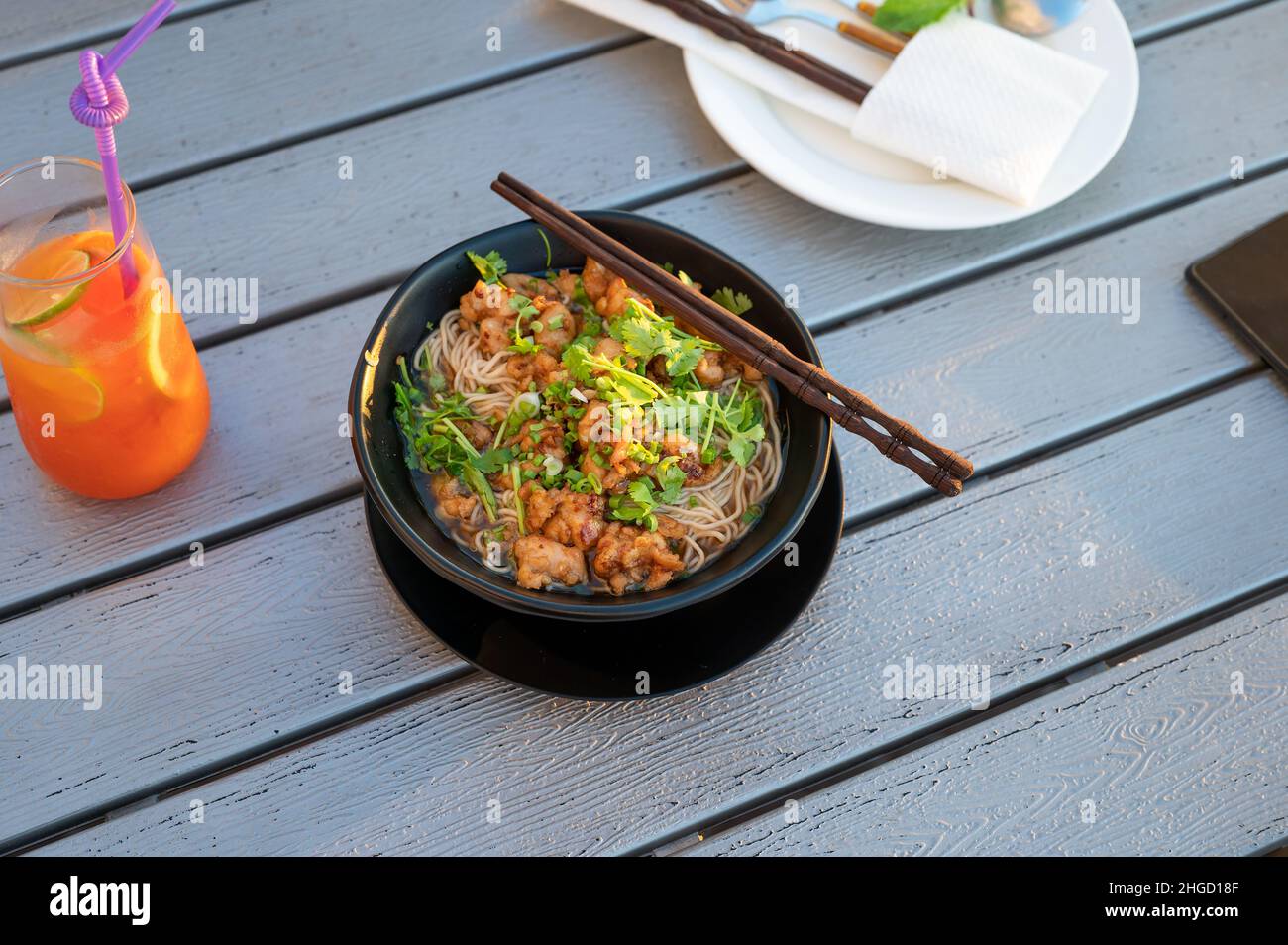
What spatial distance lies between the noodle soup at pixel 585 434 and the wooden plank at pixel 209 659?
0.63 ft

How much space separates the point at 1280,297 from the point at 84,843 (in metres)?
1.78

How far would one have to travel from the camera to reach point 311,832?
4.55ft

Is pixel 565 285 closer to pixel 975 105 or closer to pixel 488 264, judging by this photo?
pixel 488 264

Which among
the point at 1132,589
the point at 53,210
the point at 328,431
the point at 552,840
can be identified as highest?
the point at 53,210

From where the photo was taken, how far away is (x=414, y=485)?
143cm

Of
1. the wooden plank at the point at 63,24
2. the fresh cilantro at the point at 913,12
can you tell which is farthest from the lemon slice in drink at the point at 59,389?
the fresh cilantro at the point at 913,12

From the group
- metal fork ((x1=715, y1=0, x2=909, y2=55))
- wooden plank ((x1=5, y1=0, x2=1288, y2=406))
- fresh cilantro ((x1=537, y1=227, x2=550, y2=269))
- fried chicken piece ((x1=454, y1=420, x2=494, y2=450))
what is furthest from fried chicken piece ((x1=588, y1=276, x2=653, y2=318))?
metal fork ((x1=715, y1=0, x2=909, y2=55))

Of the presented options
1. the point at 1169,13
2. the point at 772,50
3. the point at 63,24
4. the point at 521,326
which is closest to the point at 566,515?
the point at 521,326

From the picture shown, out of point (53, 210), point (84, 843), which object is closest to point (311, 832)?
point (84, 843)

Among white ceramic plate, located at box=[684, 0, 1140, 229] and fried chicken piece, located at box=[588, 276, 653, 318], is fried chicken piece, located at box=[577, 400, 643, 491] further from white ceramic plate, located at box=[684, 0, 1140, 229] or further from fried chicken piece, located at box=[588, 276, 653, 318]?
white ceramic plate, located at box=[684, 0, 1140, 229]

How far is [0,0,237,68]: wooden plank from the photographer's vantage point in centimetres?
184

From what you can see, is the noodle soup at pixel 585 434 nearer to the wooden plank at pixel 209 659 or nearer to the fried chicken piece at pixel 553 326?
Result: the fried chicken piece at pixel 553 326

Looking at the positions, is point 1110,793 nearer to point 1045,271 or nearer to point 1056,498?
point 1056,498

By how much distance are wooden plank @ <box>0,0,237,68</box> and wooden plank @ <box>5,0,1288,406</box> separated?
321 mm
